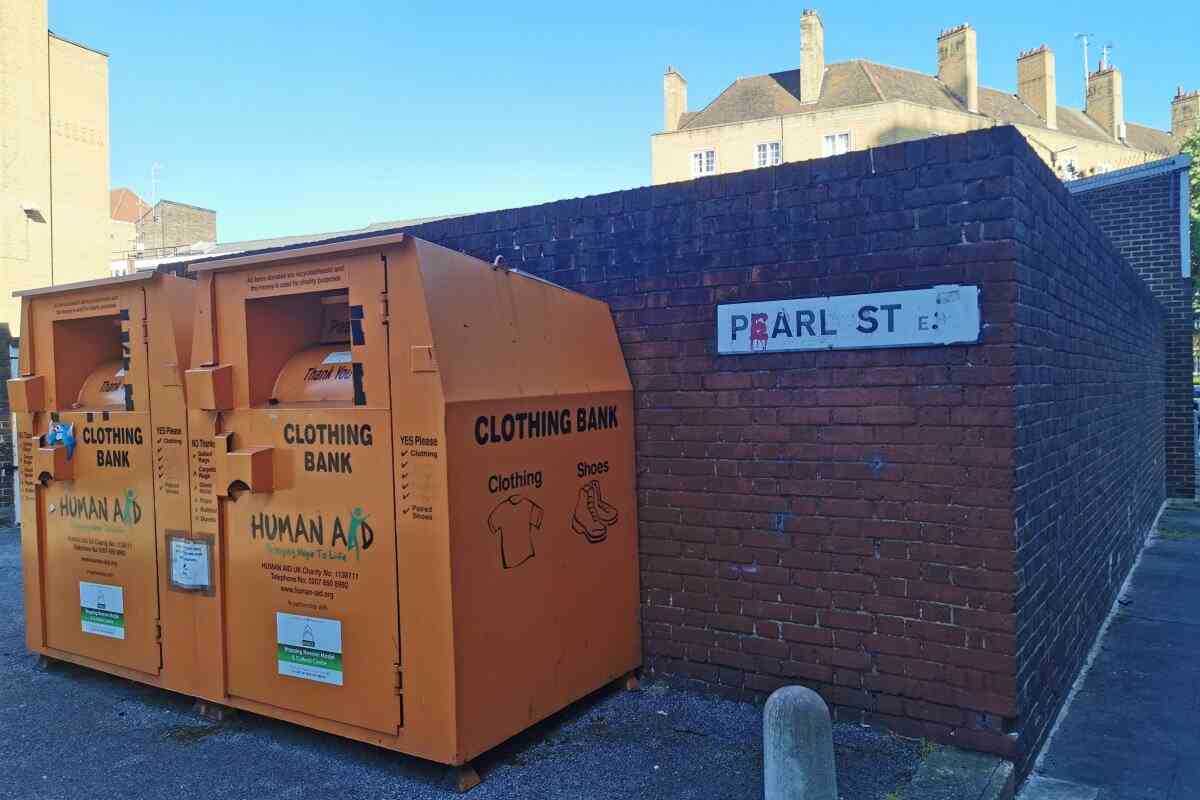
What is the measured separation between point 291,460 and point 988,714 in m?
3.39

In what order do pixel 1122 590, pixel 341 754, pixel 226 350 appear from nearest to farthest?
pixel 341 754 < pixel 226 350 < pixel 1122 590

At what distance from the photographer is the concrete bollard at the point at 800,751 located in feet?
9.20

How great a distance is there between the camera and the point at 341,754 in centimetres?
402

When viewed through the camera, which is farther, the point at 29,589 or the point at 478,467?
the point at 29,589

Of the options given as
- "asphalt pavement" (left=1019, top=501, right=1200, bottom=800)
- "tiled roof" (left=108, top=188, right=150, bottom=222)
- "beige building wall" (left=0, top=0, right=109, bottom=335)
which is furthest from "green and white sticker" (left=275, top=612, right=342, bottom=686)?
"tiled roof" (left=108, top=188, right=150, bottom=222)

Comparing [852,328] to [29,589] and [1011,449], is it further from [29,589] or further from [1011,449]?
[29,589]

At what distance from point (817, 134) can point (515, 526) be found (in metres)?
44.1

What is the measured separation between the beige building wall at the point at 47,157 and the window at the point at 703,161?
107 feet

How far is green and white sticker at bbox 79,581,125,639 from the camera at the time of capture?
488 centimetres

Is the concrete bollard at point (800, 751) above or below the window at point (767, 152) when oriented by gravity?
below

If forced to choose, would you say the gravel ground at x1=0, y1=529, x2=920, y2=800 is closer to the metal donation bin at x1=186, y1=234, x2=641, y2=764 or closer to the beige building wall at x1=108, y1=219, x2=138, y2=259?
the metal donation bin at x1=186, y1=234, x2=641, y2=764

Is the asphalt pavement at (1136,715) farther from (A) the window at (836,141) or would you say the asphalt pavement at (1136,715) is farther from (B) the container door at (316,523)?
(A) the window at (836,141)

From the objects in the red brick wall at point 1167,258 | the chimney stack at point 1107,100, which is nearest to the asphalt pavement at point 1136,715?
the red brick wall at point 1167,258

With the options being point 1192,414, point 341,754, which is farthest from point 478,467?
point 1192,414
